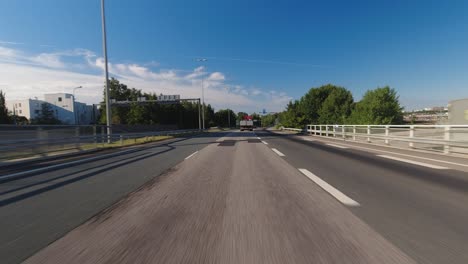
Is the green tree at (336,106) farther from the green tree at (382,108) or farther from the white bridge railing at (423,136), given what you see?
the white bridge railing at (423,136)

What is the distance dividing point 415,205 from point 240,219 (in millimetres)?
2931

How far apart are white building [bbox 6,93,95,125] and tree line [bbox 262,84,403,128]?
276ft

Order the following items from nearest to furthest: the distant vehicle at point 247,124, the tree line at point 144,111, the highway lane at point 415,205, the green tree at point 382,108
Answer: the highway lane at point 415,205
the green tree at point 382,108
the distant vehicle at point 247,124
the tree line at point 144,111

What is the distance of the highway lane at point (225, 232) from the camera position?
2.63 meters

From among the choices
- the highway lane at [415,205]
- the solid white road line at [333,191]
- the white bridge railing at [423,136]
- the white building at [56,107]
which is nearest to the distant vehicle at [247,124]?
the white bridge railing at [423,136]

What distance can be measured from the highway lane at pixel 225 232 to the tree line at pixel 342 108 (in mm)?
42097

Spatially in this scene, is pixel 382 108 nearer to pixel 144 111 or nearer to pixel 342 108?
pixel 342 108

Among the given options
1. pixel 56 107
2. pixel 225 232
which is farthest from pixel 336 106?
pixel 56 107

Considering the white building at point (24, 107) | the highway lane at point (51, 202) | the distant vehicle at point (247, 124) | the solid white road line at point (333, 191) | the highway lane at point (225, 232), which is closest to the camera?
the highway lane at point (225, 232)

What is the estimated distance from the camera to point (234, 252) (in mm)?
2711

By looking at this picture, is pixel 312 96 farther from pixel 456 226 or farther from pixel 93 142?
pixel 456 226

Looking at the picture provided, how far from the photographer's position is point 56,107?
111 m

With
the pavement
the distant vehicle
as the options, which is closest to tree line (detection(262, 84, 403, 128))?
the distant vehicle

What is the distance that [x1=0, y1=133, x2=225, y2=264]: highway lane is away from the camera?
312 centimetres
